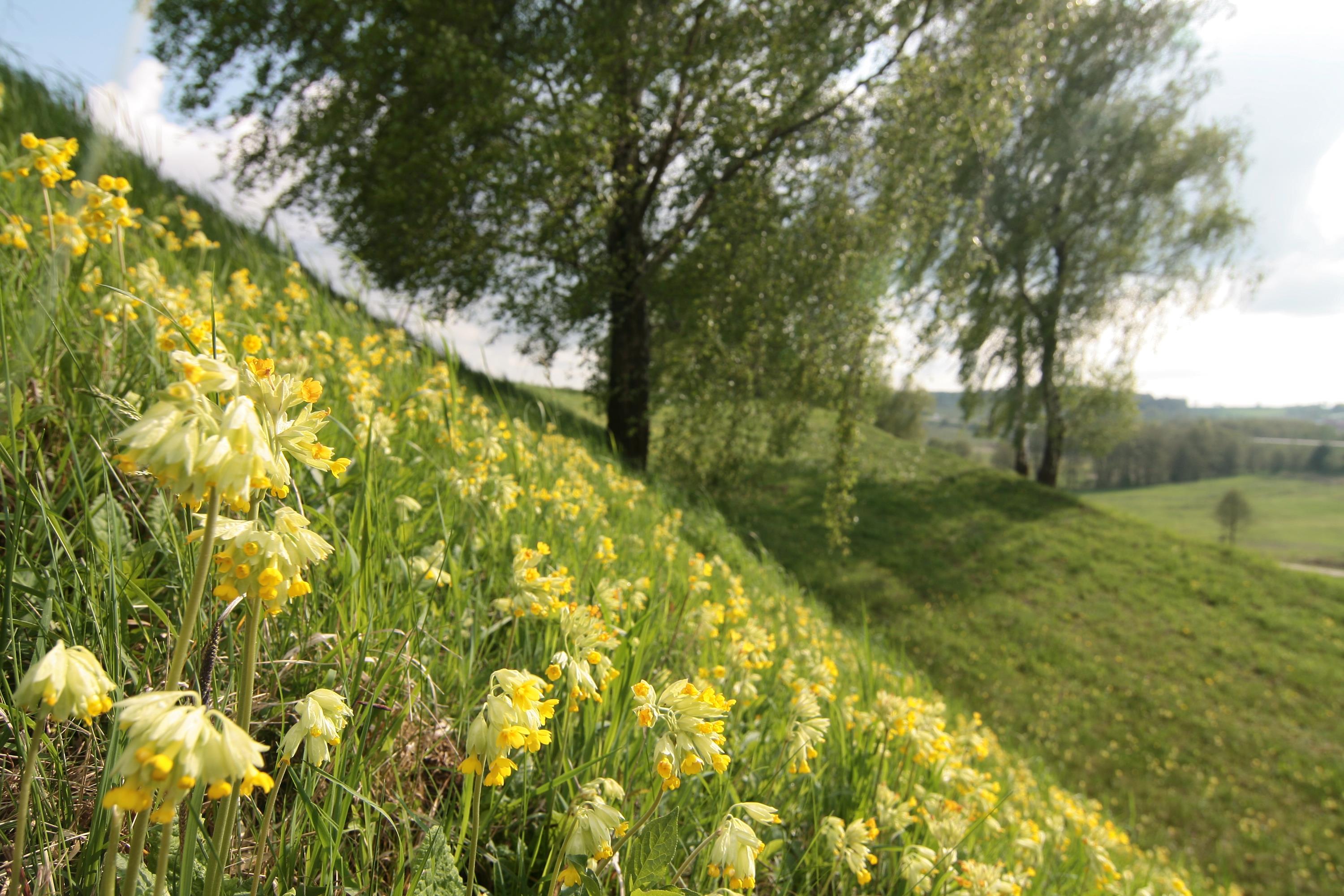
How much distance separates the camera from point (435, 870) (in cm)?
112

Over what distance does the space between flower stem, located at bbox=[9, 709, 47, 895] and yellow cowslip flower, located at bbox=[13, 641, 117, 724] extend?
0.02 m

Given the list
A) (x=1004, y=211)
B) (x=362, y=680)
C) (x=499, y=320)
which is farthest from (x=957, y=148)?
(x=1004, y=211)

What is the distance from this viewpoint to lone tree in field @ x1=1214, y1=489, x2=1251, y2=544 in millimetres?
33781

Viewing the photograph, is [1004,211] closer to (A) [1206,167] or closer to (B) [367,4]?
(A) [1206,167]

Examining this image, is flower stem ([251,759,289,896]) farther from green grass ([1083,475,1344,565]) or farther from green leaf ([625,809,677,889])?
green grass ([1083,475,1344,565])

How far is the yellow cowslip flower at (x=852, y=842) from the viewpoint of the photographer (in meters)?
1.56

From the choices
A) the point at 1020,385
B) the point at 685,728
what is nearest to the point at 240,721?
the point at 685,728

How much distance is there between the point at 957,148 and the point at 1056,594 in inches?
334

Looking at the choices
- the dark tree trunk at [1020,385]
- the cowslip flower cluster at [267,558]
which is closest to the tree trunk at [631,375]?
the cowslip flower cluster at [267,558]

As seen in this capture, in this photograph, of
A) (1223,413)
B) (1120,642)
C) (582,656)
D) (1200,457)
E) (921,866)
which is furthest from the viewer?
(1223,413)

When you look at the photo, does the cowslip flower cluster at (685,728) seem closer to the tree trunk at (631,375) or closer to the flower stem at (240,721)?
the flower stem at (240,721)

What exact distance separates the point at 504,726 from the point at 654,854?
0.41m

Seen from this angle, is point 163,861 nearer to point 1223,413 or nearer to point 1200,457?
point 1200,457

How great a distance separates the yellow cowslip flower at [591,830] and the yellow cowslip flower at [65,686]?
73 cm
